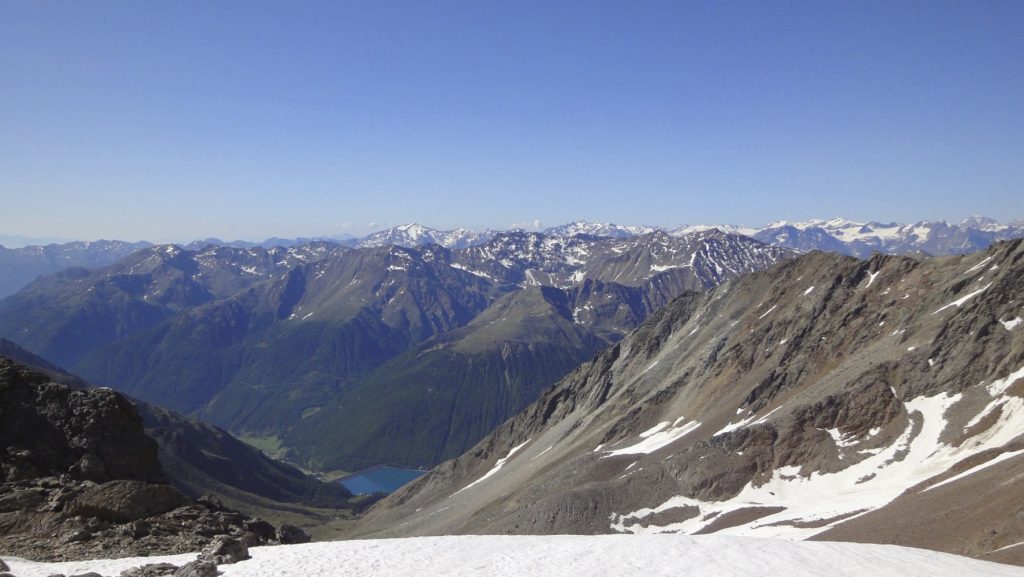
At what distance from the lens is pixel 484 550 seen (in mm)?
29719

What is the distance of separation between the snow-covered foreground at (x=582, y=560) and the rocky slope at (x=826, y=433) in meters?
19.3

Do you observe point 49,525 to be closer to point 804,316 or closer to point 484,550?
point 484,550

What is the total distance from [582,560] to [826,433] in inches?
3137

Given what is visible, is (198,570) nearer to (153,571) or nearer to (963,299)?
(153,571)

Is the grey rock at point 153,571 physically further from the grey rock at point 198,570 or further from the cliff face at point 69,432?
the cliff face at point 69,432

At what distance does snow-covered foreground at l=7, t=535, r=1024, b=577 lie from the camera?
1016 inches

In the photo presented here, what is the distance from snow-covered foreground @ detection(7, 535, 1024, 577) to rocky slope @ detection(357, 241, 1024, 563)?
63.4ft

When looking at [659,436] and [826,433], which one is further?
[659,436]

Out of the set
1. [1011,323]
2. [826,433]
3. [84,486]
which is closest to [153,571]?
[84,486]

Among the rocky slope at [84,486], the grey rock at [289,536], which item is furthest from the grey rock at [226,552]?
the grey rock at [289,536]

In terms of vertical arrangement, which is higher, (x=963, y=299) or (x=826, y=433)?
(x=963, y=299)

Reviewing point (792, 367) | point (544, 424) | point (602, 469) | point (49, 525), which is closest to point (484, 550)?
point (49, 525)

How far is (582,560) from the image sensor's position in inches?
1103

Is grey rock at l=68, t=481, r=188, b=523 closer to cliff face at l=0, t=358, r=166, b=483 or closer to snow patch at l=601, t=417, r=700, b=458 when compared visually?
cliff face at l=0, t=358, r=166, b=483
